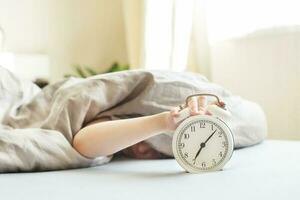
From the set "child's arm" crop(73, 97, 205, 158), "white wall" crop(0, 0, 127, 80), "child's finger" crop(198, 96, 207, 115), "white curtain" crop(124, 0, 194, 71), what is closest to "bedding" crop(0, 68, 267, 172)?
"child's arm" crop(73, 97, 205, 158)

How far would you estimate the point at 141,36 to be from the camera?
7.04 ft

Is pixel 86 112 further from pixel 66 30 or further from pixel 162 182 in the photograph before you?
pixel 66 30

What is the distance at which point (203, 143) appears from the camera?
0.73m

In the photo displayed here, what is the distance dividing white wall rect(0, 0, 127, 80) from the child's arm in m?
1.70

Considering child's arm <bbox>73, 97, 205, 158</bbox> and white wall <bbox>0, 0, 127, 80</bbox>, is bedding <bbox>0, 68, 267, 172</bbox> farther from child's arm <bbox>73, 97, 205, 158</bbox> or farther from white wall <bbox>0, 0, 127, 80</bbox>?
white wall <bbox>0, 0, 127, 80</bbox>

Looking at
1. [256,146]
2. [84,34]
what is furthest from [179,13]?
[256,146]

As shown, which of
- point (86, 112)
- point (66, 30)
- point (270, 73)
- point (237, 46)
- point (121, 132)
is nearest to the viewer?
point (121, 132)

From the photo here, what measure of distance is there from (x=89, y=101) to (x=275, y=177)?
393 millimetres

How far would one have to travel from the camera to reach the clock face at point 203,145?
73cm

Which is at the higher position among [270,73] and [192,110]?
[192,110]

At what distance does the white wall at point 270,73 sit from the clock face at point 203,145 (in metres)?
0.90

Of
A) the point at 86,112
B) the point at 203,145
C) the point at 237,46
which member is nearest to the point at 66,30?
the point at 237,46

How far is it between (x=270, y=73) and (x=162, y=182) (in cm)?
107

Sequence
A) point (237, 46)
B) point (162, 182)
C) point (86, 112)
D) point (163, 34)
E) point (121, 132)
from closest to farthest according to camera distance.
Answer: point (162, 182) → point (121, 132) → point (86, 112) → point (237, 46) → point (163, 34)
